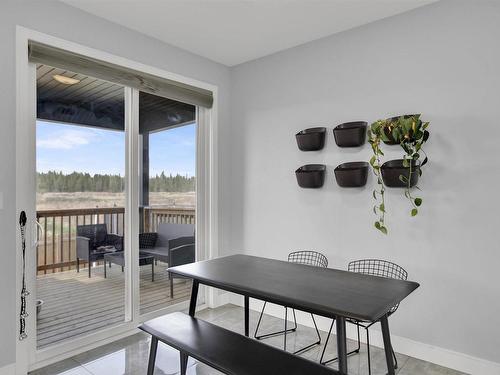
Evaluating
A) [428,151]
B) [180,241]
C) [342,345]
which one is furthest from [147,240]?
[428,151]

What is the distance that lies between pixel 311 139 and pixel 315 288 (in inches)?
67.0

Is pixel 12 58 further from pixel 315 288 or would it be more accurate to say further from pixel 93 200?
pixel 315 288

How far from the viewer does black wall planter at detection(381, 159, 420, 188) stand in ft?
8.57

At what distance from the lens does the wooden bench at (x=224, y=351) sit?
1732 mm

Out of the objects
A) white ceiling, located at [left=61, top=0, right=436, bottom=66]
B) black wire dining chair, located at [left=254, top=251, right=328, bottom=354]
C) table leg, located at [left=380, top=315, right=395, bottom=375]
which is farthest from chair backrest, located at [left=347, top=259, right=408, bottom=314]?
white ceiling, located at [left=61, top=0, right=436, bottom=66]

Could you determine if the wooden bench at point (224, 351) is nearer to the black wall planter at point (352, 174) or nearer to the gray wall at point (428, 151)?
the gray wall at point (428, 151)

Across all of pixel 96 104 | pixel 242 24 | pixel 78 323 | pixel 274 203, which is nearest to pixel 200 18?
pixel 242 24

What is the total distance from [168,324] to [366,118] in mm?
2293

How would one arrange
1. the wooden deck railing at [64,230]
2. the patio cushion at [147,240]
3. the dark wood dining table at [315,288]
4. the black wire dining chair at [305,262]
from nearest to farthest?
the dark wood dining table at [315,288], the wooden deck railing at [64,230], the black wire dining chair at [305,262], the patio cushion at [147,240]

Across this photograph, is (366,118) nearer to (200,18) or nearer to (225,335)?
(200,18)

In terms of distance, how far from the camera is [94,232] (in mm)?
3010

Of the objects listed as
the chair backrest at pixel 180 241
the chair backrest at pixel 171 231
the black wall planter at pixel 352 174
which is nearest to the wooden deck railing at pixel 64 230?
the chair backrest at pixel 171 231

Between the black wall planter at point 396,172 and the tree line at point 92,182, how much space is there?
2046 millimetres

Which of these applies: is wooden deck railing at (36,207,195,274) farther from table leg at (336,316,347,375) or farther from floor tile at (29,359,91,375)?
table leg at (336,316,347,375)
